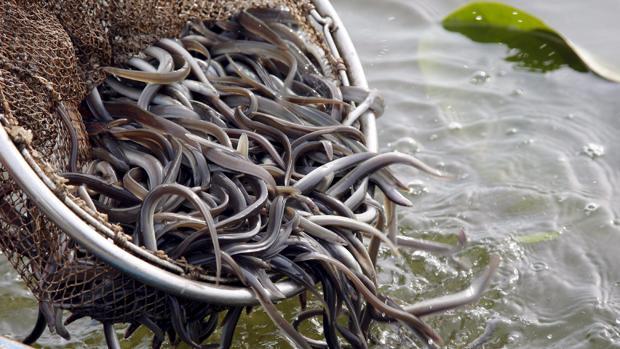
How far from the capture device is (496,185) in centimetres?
400

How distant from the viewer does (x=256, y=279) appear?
2.41 metres

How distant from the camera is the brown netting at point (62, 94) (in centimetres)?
244

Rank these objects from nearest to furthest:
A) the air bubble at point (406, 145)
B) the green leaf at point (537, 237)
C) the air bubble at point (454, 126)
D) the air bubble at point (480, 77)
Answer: the green leaf at point (537, 237), the air bubble at point (406, 145), the air bubble at point (454, 126), the air bubble at point (480, 77)

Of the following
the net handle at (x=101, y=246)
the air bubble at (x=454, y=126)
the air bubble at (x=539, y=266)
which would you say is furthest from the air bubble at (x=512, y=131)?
the net handle at (x=101, y=246)

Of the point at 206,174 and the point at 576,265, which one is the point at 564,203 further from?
the point at 206,174

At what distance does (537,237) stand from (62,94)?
2.01 m

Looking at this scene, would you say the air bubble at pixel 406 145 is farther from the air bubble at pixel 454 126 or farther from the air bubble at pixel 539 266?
the air bubble at pixel 539 266

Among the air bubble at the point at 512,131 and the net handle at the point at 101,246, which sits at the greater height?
the net handle at the point at 101,246

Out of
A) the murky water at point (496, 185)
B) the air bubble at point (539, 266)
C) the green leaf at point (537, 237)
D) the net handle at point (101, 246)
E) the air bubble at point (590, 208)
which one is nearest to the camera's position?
the net handle at point (101, 246)

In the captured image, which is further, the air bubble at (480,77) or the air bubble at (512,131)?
the air bubble at (480,77)

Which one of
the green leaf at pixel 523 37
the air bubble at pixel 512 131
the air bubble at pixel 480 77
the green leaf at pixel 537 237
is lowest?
the green leaf at pixel 537 237

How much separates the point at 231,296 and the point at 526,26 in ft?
10.0

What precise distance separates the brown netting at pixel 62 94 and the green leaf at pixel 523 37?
185 centimetres

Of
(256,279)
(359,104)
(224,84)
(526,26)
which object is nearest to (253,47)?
(224,84)
